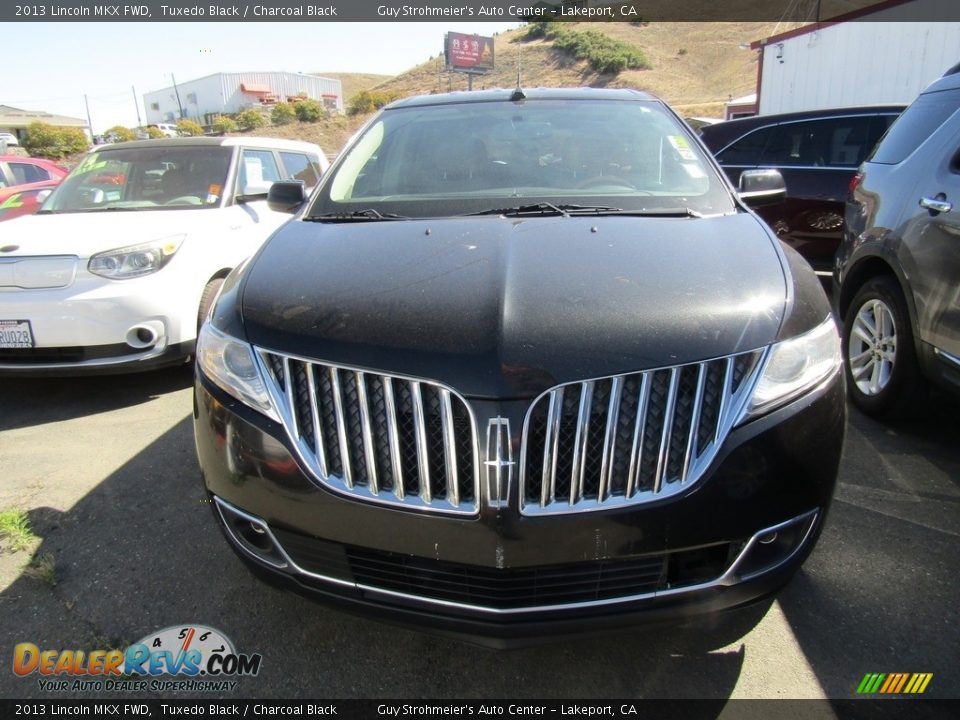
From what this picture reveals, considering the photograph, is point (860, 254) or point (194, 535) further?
point (860, 254)

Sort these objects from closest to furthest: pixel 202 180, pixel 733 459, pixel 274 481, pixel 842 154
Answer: pixel 733 459
pixel 274 481
pixel 202 180
pixel 842 154

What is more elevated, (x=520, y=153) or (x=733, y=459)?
(x=520, y=153)

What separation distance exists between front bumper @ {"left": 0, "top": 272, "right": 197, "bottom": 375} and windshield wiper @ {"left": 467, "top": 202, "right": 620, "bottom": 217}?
2.51 m

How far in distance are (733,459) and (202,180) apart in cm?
489

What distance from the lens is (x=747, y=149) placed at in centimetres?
691

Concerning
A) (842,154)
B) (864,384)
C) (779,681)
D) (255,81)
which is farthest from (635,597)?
(255,81)

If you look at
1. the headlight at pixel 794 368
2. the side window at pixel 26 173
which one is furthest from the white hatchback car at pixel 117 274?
the side window at pixel 26 173

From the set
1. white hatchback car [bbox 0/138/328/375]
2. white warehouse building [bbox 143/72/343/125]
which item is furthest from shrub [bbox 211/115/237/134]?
white hatchback car [bbox 0/138/328/375]

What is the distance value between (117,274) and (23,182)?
25.4 feet

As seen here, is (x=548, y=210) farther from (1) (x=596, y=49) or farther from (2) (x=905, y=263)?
(1) (x=596, y=49)

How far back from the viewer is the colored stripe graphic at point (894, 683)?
1.91 meters

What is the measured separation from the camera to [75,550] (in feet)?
8.63

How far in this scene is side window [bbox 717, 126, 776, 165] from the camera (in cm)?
679

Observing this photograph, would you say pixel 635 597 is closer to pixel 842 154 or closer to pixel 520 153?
pixel 520 153
